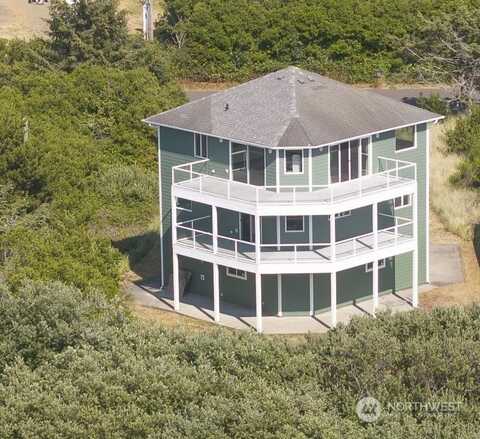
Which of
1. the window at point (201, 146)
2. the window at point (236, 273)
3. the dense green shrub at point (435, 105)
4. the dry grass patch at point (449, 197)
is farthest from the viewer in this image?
the dense green shrub at point (435, 105)

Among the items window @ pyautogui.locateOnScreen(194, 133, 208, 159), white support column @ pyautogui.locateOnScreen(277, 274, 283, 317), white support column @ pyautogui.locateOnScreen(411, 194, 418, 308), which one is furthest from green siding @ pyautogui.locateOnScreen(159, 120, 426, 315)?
white support column @ pyautogui.locateOnScreen(411, 194, 418, 308)

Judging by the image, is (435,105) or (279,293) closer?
(279,293)

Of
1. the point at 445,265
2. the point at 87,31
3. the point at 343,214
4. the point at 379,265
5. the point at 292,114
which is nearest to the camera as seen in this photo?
the point at 292,114

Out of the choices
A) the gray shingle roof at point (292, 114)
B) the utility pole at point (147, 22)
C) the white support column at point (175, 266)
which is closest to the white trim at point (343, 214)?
the gray shingle roof at point (292, 114)

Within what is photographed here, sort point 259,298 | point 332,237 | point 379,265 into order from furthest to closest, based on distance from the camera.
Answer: point 379,265 < point 259,298 < point 332,237

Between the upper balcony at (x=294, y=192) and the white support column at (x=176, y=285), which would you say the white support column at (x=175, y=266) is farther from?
the upper balcony at (x=294, y=192)

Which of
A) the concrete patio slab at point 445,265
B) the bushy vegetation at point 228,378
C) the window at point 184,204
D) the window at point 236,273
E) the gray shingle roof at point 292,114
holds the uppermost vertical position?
the gray shingle roof at point 292,114

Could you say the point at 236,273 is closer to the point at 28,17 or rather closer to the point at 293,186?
the point at 293,186

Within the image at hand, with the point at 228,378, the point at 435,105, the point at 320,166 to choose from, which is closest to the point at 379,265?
the point at 320,166
